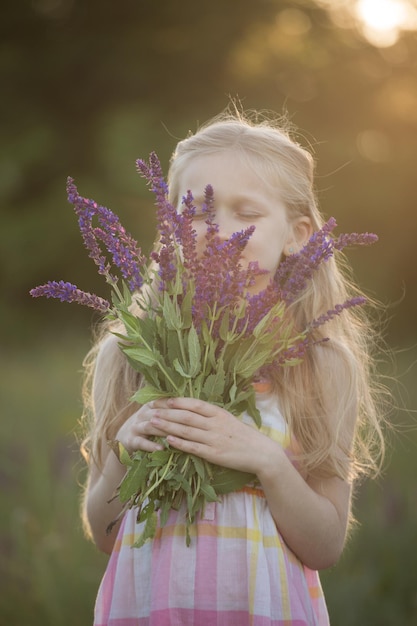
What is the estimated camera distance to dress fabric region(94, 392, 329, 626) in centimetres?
176

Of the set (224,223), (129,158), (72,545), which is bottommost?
(72,545)

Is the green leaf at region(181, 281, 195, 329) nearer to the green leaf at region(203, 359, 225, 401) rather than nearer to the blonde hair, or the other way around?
the green leaf at region(203, 359, 225, 401)

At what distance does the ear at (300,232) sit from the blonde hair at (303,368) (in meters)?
0.02

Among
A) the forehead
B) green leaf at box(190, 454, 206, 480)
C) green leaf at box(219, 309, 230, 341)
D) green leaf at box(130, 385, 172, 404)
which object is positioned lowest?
green leaf at box(190, 454, 206, 480)

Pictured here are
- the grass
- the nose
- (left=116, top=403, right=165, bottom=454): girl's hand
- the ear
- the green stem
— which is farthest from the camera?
the grass

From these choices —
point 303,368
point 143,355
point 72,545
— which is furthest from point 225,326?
point 72,545

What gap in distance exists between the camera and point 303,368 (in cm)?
214

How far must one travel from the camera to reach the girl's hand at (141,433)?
68.3 inches

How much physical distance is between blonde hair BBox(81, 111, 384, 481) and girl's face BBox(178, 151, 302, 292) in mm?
43

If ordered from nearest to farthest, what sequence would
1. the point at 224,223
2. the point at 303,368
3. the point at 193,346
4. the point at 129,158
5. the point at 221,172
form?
1. the point at 193,346
2. the point at 224,223
3. the point at 221,172
4. the point at 303,368
5. the point at 129,158

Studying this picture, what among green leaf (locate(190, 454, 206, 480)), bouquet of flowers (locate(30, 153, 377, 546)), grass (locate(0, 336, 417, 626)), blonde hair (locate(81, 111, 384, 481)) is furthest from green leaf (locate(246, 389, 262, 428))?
grass (locate(0, 336, 417, 626))

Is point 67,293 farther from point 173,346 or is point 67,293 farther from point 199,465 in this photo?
point 199,465

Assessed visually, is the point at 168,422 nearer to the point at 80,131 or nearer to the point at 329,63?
the point at 329,63

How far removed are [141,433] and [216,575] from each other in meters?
0.35
